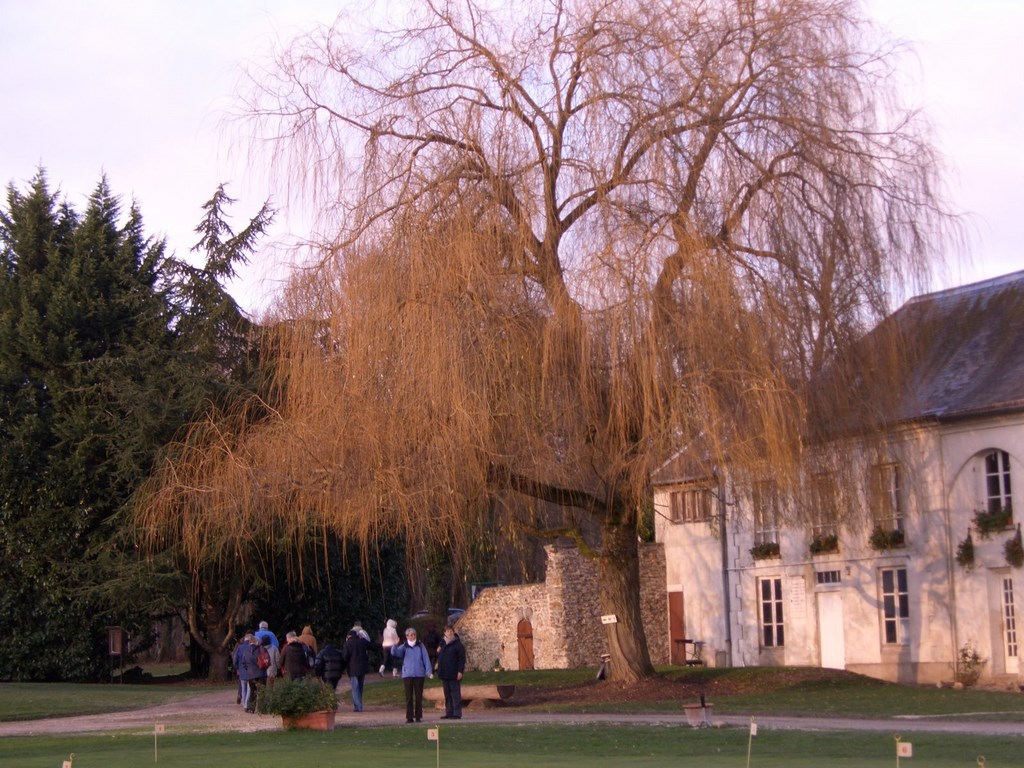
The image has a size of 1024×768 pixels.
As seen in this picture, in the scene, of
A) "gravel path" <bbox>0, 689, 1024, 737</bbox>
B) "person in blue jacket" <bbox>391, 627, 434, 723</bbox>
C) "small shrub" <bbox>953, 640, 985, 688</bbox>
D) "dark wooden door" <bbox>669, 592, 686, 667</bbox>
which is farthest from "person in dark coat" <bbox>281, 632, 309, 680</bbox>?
"dark wooden door" <bbox>669, 592, 686, 667</bbox>

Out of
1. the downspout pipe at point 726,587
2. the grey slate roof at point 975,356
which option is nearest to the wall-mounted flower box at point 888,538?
the grey slate roof at point 975,356

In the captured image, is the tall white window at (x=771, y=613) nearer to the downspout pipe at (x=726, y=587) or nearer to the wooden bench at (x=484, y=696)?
the downspout pipe at (x=726, y=587)

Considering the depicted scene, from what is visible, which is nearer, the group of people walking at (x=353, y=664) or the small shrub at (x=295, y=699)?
the small shrub at (x=295, y=699)

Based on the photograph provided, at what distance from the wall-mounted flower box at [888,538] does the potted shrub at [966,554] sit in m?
1.59

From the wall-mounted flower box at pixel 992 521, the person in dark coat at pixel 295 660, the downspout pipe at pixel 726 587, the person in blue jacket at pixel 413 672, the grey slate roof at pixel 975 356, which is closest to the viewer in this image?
the person in blue jacket at pixel 413 672

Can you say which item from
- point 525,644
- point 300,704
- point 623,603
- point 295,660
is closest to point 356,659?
point 295,660

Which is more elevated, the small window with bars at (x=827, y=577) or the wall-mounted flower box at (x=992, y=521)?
the wall-mounted flower box at (x=992, y=521)

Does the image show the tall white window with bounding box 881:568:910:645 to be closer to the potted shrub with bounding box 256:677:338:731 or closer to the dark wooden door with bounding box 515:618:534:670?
the dark wooden door with bounding box 515:618:534:670

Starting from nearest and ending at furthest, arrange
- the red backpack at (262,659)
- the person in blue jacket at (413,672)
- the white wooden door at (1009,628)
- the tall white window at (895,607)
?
the person in blue jacket at (413,672) → the red backpack at (262,659) → the white wooden door at (1009,628) → the tall white window at (895,607)

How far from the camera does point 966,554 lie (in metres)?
27.2

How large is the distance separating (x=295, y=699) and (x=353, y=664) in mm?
4438

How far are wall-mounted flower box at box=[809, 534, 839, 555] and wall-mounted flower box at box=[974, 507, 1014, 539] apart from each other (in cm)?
373

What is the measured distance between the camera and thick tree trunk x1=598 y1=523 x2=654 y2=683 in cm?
2331

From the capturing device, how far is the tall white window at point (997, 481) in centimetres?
2703
